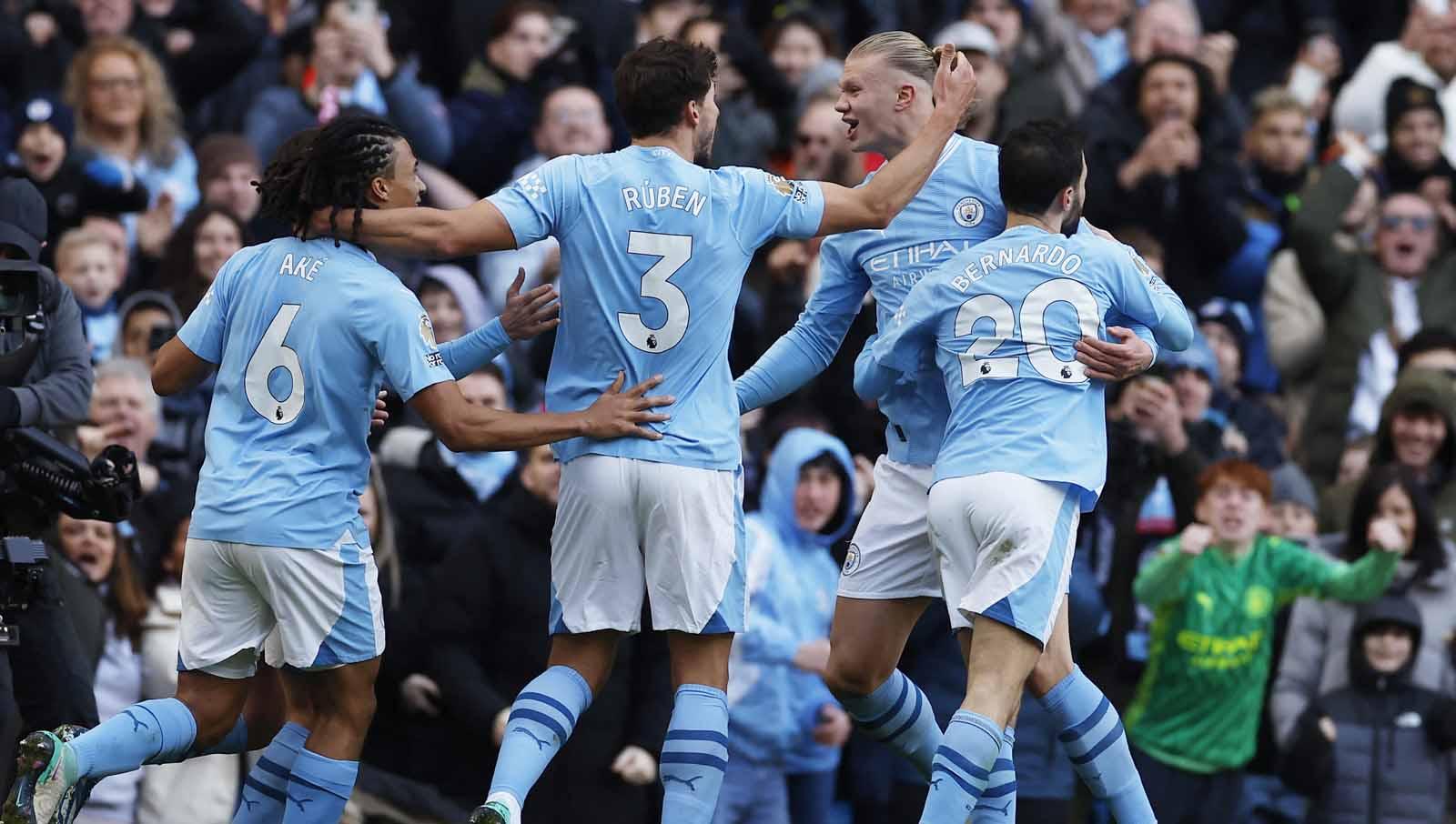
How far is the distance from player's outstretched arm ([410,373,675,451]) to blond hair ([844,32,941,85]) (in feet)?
5.51

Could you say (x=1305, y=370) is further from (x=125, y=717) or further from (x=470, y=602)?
(x=125, y=717)

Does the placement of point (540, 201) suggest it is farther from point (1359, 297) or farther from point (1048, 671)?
point (1359, 297)

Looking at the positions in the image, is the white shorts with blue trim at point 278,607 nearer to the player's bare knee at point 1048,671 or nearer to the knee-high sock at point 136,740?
the knee-high sock at point 136,740

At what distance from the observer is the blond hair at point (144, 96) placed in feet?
44.0

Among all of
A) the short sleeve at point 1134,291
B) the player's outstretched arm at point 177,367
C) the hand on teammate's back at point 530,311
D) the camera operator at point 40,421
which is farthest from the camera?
the camera operator at point 40,421

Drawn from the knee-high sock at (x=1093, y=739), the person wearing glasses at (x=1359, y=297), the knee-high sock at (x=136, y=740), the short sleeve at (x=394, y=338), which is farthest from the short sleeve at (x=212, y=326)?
the person wearing glasses at (x=1359, y=297)

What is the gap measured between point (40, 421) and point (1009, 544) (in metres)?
3.50

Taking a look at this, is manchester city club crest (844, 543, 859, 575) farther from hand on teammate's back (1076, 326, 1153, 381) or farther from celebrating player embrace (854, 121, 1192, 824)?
hand on teammate's back (1076, 326, 1153, 381)

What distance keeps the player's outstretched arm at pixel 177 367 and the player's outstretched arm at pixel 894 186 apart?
2.15m

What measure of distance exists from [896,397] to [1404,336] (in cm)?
655

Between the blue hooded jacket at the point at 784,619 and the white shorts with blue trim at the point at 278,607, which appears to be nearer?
the white shorts with blue trim at the point at 278,607

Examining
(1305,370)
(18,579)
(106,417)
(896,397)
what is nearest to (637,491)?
(896,397)

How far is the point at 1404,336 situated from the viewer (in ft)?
46.8

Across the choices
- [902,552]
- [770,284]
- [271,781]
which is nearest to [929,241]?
[902,552]
